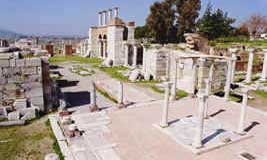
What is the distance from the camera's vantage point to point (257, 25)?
54500 millimetres

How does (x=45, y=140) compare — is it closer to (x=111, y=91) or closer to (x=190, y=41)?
(x=111, y=91)

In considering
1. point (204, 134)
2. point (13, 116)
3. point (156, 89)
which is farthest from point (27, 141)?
point (156, 89)

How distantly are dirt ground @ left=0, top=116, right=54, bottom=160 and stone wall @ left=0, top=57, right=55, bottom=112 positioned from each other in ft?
4.57

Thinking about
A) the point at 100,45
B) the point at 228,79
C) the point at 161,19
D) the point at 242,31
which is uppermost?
the point at 161,19

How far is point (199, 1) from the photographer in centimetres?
4034

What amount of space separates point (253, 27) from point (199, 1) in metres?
21.5

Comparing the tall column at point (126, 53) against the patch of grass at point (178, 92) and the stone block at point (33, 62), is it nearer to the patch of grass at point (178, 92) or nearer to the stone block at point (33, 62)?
the patch of grass at point (178, 92)

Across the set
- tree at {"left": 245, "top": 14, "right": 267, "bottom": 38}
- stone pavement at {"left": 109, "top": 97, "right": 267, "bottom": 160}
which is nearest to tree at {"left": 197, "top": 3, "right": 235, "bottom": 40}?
tree at {"left": 245, "top": 14, "right": 267, "bottom": 38}

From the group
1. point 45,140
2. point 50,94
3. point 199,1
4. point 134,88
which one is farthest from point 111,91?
point 199,1

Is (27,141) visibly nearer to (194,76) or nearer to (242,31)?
(194,76)

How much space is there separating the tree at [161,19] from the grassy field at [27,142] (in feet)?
103

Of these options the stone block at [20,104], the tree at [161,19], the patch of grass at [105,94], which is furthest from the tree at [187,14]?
the stone block at [20,104]

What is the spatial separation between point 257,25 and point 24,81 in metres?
55.8

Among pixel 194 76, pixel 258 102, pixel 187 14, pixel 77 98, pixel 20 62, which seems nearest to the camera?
pixel 20 62
